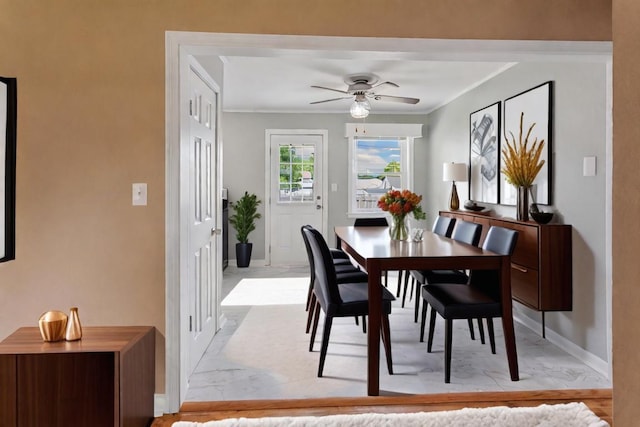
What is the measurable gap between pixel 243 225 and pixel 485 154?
359 cm

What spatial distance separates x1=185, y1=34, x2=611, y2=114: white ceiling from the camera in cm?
230

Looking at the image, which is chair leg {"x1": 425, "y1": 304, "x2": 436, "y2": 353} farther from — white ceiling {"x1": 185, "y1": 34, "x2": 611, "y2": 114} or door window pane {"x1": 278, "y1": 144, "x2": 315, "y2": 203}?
A: door window pane {"x1": 278, "y1": 144, "x2": 315, "y2": 203}

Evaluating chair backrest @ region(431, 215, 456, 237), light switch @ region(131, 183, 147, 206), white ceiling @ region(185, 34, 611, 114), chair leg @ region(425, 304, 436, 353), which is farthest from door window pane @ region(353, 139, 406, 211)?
light switch @ region(131, 183, 147, 206)

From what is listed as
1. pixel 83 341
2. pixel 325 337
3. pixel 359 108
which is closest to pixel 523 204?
pixel 359 108

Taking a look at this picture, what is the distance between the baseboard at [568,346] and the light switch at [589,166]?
1.23 meters

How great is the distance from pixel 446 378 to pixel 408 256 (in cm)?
77

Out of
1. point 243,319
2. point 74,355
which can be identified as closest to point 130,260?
point 74,355

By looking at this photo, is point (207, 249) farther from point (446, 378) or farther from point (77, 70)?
point (446, 378)

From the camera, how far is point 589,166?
9.93 ft

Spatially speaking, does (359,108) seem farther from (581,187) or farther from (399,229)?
(581,187)

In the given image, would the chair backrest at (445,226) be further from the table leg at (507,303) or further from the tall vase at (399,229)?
the table leg at (507,303)

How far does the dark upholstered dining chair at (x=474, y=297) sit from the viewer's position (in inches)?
103

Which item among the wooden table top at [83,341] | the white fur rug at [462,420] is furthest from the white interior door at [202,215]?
the white fur rug at [462,420]

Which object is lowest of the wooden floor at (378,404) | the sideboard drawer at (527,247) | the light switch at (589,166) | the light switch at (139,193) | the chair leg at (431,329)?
the wooden floor at (378,404)
